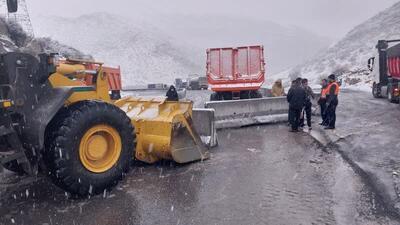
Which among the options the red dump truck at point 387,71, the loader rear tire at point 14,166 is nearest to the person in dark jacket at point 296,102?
the red dump truck at point 387,71

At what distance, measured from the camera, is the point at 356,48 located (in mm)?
57062

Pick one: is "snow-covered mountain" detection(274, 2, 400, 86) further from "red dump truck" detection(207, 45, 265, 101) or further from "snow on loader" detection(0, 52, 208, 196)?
"snow on loader" detection(0, 52, 208, 196)

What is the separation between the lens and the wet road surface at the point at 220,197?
4.69m

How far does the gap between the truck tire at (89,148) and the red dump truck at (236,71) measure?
9.12 meters

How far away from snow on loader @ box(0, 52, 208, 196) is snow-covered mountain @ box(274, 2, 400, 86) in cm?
3884

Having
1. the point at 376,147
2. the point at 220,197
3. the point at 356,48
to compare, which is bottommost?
the point at 220,197

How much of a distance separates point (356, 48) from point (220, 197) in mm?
56446

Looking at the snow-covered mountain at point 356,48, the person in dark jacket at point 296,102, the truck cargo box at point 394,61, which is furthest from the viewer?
the snow-covered mountain at point 356,48

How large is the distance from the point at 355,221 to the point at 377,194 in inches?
42.0

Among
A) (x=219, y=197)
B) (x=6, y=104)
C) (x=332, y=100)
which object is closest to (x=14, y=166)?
(x=6, y=104)

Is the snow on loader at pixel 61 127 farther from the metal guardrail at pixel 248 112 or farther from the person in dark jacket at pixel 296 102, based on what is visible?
the person in dark jacket at pixel 296 102

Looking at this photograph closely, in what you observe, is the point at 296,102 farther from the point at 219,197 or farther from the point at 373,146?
the point at 219,197

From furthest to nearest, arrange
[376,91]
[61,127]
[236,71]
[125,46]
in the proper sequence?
[125,46] < [376,91] < [236,71] < [61,127]

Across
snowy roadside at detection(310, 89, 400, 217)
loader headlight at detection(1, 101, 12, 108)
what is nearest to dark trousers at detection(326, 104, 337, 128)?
snowy roadside at detection(310, 89, 400, 217)
